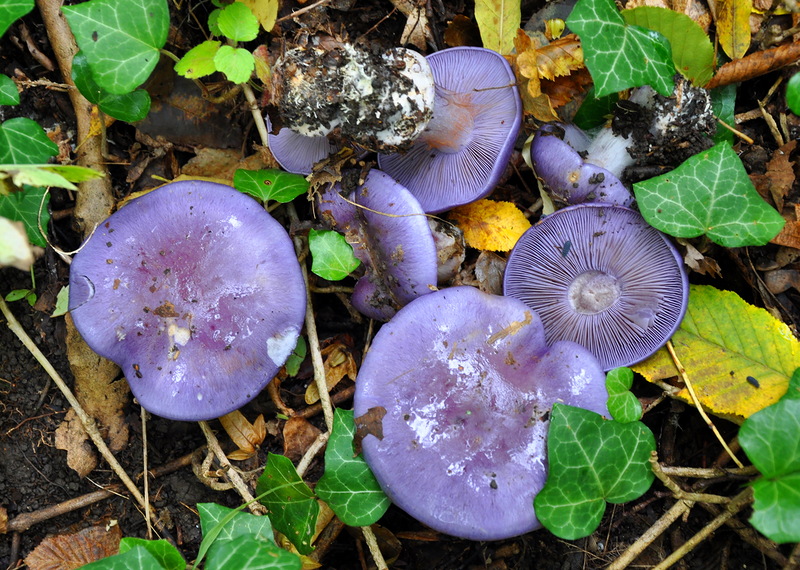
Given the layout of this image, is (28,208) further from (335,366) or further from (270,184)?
(335,366)

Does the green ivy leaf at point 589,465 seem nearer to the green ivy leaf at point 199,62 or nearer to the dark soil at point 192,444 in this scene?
the dark soil at point 192,444

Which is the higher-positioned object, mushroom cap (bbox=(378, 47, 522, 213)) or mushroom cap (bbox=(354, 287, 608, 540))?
mushroom cap (bbox=(378, 47, 522, 213))

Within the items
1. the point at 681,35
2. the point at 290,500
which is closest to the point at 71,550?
the point at 290,500

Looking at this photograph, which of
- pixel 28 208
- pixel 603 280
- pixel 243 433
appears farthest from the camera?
pixel 243 433

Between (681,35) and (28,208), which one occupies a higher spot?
(681,35)

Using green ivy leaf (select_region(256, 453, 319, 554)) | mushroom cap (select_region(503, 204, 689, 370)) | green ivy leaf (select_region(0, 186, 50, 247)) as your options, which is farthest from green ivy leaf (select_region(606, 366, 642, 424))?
green ivy leaf (select_region(0, 186, 50, 247))

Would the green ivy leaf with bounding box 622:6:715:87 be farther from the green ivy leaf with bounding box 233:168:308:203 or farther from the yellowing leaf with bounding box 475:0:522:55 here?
the green ivy leaf with bounding box 233:168:308:203

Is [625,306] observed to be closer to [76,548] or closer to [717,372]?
[717,372]
